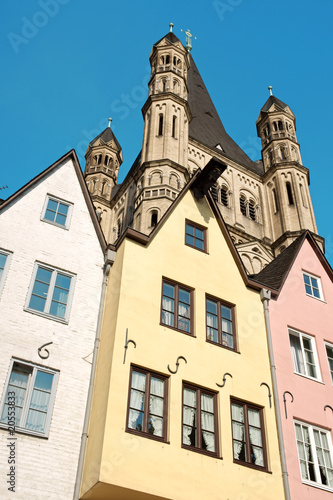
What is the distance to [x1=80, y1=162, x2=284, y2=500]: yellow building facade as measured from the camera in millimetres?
11266


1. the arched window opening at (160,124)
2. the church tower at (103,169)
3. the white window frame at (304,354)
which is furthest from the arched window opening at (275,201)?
the white window frame at (304,354)

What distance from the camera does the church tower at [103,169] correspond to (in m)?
57.7

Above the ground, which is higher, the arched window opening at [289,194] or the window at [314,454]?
the arched window opening at [289,194]

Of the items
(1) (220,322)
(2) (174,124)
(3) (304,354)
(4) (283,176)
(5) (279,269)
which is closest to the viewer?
(1) (220,322)

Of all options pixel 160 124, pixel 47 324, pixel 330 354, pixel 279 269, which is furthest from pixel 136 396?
pixel 160 124

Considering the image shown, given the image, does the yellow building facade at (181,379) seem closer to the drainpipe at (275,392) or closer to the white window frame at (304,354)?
the drainpipe at (275,392)

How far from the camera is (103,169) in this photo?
6100 centimetres

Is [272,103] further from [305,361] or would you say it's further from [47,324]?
[47,324]

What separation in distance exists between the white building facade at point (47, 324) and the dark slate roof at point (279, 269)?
17.0ft

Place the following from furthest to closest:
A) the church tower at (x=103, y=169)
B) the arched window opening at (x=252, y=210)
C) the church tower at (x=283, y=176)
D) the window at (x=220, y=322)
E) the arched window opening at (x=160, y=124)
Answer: the church tower at (x=103, y=169) < the arched window opening at (x=252, y=210) < the church tower at (x=283, y=176) < the arched window opening at (x=160, y=124) < the window at (x=220, y=322)

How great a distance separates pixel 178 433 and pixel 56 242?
5.32m

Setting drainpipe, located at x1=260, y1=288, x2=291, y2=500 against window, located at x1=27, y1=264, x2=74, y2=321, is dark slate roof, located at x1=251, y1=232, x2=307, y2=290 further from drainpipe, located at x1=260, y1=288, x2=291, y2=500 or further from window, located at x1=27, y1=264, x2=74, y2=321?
window, located at x1=27, y1=264, x2=74, y2=321

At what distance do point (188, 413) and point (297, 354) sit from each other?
4272mm

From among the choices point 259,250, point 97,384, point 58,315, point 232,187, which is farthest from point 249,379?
point 232,187
